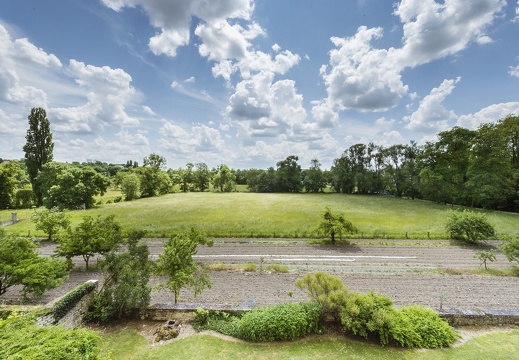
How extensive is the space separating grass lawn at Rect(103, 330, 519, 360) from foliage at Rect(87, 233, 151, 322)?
5.96ft

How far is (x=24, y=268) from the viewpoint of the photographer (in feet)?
40.9

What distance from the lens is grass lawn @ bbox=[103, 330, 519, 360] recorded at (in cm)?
969

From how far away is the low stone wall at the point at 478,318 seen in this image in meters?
12.0

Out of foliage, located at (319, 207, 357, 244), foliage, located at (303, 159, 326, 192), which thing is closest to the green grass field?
foliage, located at (319, 207, 357, 244)

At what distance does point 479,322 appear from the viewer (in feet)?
39.5

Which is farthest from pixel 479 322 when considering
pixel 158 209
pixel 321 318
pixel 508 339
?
pixel 158 209

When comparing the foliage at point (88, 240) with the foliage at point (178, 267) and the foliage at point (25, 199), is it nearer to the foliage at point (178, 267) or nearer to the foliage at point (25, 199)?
the foliage at point (178, 267)

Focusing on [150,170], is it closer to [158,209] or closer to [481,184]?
[158,209]

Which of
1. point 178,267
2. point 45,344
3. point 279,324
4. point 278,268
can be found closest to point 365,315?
point 279,324

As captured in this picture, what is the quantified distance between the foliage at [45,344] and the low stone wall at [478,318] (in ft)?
47.7

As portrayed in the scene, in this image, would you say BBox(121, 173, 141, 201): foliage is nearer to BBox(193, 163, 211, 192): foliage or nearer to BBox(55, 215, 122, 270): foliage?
BBox(193, 163, 211, 192): foliage

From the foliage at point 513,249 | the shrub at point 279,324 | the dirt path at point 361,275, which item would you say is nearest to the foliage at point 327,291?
the shrub at point 279,324

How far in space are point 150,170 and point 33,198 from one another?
1146 inches

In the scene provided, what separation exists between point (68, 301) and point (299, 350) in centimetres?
1103
